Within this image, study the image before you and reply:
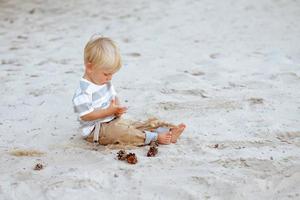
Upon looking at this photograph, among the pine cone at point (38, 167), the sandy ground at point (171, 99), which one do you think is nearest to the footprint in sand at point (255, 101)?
the sandy ground at point (171, 99)

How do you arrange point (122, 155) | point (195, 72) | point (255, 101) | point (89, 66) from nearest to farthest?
point (122, 155)
point (89, 66)
point (255, 101)
point (195, 72)

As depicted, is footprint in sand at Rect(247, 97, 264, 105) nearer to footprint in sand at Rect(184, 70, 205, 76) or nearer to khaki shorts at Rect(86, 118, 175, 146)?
footprint in sand at Rect(184, 70, 205, 76)

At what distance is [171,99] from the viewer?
374cm

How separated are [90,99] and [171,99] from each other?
0.95m

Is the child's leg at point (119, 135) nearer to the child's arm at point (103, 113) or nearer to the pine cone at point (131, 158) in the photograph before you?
the child's arm at point (103, 113)

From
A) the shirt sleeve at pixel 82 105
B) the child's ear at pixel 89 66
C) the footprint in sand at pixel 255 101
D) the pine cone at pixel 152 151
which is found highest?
the child's ear at pixel 89 66

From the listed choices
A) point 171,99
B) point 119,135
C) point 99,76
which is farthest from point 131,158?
point 171,99

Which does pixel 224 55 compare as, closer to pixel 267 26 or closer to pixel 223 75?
pixel 223 75

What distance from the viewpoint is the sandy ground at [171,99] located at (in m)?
2.53

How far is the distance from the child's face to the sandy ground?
410 millimetres

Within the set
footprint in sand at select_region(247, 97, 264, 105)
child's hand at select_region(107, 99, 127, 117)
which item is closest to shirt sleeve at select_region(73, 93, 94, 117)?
child's hand at select_region(107, 99, 127, 117)

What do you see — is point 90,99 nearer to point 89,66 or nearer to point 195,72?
point 89,66

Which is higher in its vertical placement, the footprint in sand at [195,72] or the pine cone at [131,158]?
the pine cone at [131,158]

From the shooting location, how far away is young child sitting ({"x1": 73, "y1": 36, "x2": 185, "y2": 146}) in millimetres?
2855
